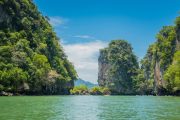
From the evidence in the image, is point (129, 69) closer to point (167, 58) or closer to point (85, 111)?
point (167, 58)

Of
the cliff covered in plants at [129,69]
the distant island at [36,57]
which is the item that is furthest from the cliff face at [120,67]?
the distant island at [36,57]

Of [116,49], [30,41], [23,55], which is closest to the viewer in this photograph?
[23,55]

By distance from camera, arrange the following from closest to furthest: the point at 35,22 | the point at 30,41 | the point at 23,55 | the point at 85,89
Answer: the point at 23,55
the point at 30,41
the point at 35,22
the point at 85,89

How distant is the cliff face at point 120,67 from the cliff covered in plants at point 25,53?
5530 cm

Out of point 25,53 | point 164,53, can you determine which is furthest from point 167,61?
point 25,53

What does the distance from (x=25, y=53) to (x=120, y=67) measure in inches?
3653

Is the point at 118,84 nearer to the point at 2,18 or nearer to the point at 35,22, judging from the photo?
the point at 35,22

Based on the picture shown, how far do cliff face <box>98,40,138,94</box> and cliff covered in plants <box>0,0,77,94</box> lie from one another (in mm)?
55303

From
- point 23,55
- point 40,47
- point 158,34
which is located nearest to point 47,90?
point 40,47

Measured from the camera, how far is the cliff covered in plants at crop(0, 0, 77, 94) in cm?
7638

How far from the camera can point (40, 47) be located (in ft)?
321

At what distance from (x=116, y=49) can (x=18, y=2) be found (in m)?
86.8

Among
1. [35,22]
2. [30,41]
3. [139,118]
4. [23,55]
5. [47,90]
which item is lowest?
[139,118]

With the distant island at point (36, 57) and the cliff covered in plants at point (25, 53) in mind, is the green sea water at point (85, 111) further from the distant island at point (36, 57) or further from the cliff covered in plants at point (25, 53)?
the cliff covered in plants at point (25, 53)
